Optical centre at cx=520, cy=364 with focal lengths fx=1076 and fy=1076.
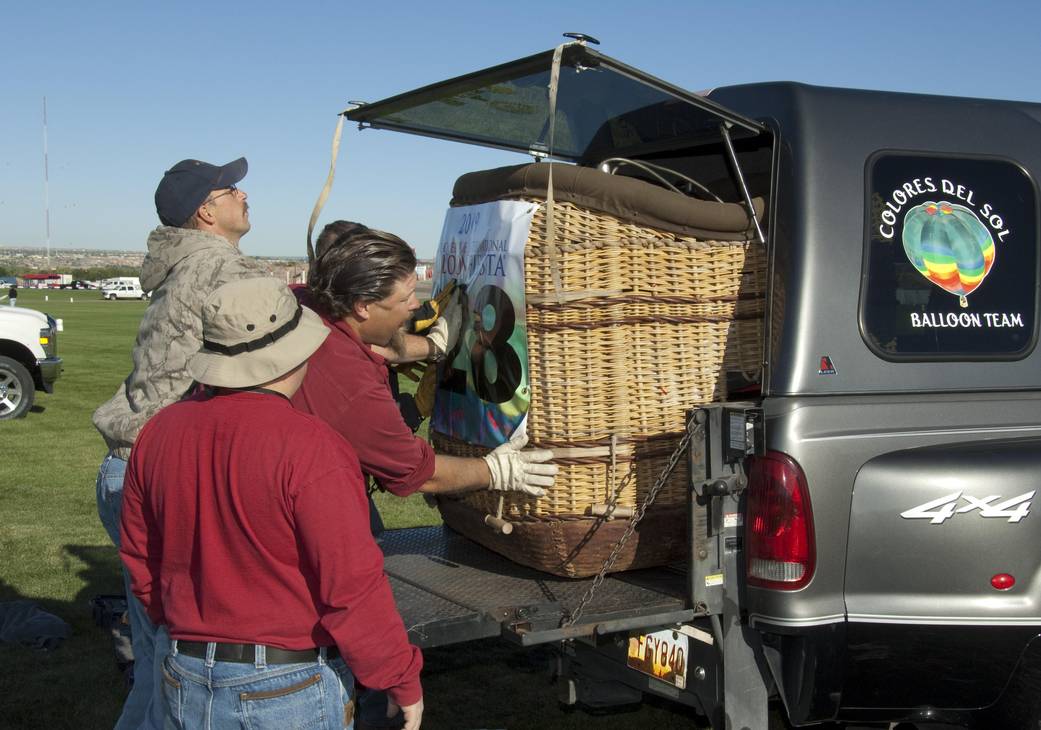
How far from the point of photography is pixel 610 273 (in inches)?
127

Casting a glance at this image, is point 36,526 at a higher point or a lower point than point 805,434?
lower

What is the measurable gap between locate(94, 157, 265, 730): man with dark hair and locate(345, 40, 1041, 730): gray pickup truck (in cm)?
98

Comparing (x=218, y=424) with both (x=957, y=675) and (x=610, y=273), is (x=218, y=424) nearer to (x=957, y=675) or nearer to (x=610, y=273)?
(x=610, y=273)

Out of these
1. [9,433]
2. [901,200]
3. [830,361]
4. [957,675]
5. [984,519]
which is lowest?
[9,433]

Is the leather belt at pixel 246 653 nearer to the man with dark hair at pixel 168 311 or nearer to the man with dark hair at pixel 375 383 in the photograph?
Answer: the man with dark hair at pixel 375 383

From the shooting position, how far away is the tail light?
297 centimetres

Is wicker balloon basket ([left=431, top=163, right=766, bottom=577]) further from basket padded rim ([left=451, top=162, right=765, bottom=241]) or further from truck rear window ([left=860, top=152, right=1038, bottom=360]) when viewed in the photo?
truck rear window ([left=860, top=152, right=1038, bottom=360])

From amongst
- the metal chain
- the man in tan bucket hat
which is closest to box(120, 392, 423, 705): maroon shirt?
the man in tan bucket hat

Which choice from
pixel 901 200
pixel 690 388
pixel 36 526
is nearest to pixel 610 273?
pixel 690 388

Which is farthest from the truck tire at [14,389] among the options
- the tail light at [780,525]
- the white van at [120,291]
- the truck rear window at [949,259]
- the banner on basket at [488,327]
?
the white van at [120,291]

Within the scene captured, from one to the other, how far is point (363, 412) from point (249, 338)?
0.78 meters

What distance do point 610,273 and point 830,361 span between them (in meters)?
0.69

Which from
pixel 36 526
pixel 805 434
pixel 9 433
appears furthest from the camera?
pixel 9 433

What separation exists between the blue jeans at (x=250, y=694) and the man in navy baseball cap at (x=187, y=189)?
5.92 ft
